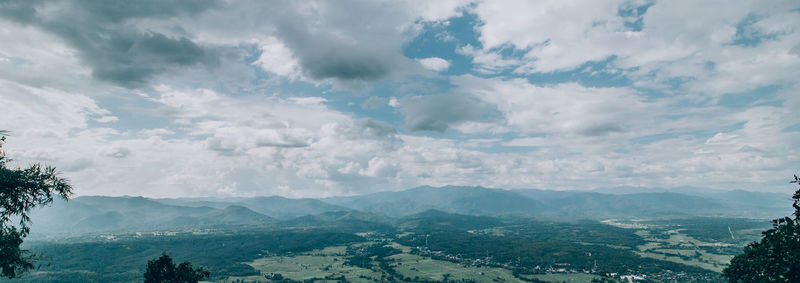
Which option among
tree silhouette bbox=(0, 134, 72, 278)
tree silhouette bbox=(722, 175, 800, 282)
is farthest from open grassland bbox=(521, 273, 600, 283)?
tree silhouette bbox=(0, 134, 72, 278)

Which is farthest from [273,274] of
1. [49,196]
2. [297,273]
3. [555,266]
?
[49,196]

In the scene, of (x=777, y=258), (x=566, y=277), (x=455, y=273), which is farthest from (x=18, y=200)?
(x=566, y=277)

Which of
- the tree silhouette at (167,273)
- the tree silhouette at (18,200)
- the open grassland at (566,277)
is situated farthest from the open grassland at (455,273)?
the tree silhouette at (18,200)

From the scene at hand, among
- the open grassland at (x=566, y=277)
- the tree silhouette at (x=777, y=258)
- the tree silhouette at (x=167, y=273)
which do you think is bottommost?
the open grassland at (x=566, y=277)

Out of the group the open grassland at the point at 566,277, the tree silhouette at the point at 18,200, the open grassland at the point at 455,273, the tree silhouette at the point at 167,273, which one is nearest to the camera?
the tree silhouette at the point at 18,200

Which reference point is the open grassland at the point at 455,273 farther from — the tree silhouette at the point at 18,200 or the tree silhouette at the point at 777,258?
the tree silhouette at the point at 18,200

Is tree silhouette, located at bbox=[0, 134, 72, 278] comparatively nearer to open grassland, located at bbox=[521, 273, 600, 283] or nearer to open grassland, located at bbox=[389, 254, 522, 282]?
open grassland, located at bbox=[389, 254, 522, 282]

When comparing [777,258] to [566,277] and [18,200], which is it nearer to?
[18,200]
